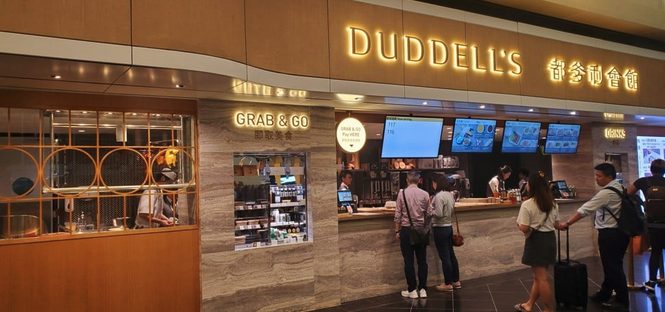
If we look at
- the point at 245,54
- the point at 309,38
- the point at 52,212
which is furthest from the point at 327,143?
the point at 52,212

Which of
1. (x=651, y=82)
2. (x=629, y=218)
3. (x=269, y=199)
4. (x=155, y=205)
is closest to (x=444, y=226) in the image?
(x=629, y=218)

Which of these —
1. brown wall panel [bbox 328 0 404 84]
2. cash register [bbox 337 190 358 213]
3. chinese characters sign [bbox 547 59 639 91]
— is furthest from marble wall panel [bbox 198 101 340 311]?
chinese characters sign [bbox 547 59 639 91]

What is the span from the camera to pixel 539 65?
8.15 meters

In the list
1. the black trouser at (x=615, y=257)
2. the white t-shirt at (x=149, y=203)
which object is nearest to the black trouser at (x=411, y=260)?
the black trouser at (x=615, y=257)

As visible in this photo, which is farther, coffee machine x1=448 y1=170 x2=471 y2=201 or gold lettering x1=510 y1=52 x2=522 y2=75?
coffee machine x1=448 y1=170 x2=471 y2=201

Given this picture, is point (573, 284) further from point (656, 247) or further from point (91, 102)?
point (91, 102)

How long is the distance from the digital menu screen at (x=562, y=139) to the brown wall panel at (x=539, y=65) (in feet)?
5.00

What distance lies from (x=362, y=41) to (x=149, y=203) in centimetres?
323

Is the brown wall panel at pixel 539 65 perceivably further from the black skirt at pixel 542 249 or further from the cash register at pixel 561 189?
the black skirt at pixel 542 249

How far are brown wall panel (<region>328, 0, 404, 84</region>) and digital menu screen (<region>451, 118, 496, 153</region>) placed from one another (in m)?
2.36

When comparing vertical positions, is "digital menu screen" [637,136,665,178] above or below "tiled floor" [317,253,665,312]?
above

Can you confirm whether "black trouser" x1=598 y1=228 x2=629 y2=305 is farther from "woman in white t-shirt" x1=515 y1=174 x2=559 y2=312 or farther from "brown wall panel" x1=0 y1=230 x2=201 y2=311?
"brown wall panel" x1=0 y1=230 x2=201 y2=311

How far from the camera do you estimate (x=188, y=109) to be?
616cm

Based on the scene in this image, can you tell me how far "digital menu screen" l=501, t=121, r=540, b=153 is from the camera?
363 inches
